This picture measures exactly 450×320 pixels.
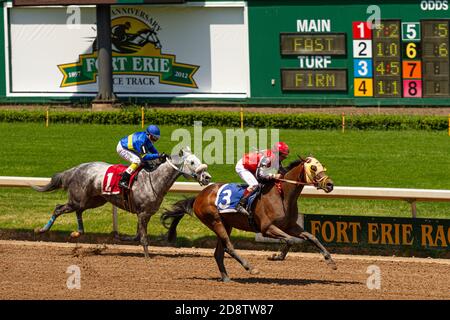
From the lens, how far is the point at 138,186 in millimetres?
14898

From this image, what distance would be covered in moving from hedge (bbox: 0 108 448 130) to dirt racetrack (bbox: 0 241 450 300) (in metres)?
10.9

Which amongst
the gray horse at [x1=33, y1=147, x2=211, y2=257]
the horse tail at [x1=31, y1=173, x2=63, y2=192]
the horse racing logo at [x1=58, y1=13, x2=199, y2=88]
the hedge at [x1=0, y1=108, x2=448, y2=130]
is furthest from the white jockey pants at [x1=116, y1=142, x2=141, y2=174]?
the horse racing logo at [x1=58, y1=13, x2=199, y2=88]

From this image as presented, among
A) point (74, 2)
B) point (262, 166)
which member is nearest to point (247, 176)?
point (262, 166)

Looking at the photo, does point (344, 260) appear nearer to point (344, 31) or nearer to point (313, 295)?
point (313, 295)

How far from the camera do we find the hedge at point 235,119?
25547 mm

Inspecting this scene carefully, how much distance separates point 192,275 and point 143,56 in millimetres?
17355

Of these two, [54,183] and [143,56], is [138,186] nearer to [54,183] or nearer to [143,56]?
[54,183]

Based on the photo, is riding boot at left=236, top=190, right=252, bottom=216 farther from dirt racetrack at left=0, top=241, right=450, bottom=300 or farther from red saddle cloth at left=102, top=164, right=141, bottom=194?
red saddle cloth at left=102, top=164, right=141, bottom=194

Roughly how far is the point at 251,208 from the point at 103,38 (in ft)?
53.8

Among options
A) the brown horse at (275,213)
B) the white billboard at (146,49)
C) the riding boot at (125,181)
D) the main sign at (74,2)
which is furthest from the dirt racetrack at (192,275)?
the white billboard at (146,49)

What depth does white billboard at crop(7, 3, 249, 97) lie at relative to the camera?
2975 centimetres

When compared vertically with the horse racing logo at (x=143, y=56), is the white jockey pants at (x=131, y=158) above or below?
below

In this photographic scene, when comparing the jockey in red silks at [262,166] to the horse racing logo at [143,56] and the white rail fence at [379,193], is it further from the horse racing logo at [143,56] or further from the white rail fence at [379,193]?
the horse racing logo at [143,56]

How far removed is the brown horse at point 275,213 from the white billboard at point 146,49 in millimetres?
16371
